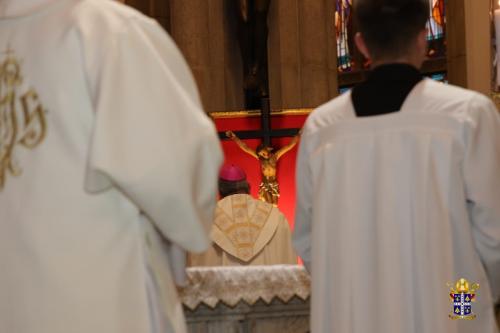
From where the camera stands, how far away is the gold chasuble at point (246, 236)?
17.3ft

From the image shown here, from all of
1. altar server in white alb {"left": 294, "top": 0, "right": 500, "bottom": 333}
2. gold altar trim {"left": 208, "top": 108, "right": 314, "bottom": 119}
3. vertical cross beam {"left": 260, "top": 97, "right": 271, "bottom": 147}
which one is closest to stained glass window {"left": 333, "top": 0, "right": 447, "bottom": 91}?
gold altar trim {"left": 208, "top": 108, "right": 314, "bottom": 119}

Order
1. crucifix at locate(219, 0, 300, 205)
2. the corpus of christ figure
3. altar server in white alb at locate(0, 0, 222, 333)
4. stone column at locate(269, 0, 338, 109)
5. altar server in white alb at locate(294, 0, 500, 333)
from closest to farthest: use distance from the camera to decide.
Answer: altar server in white alb at locate(0, 0, 222, 333), altar server in white alb at locate(294, 0, 500, 333), the corpus of christ figure, crucifix at locate(219, 0, 300, 205), stone column at locate(269, 0, 338, 109)

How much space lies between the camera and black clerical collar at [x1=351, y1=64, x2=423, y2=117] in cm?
288

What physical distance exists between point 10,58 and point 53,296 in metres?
0.63

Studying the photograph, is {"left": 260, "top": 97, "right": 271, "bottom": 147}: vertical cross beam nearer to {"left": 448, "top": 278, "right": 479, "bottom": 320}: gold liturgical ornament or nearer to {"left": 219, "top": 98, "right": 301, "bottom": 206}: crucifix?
{"left": 219, "top": 98, "right": 301, "bottom": 206}: crucifix

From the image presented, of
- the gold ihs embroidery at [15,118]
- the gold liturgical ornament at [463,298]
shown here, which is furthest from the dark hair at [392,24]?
the gold ihs embroidery at [15,118]

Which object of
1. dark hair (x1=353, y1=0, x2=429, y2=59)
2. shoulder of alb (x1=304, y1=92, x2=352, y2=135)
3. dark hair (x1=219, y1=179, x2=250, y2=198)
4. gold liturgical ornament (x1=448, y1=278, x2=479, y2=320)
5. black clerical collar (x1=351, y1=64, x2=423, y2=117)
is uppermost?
dark hair (x1=353, y1=0, x2=429, y2=59)

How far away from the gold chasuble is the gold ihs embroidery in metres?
2.78

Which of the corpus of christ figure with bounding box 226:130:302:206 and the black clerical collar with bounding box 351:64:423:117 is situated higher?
the black clerical collar with bounding box 351:64:423:117

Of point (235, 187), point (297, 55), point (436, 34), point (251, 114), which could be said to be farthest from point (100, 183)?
point (436, 34)

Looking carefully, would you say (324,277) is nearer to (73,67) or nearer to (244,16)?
(73,67)

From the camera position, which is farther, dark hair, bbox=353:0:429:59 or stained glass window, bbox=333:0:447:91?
stained glass window, bbox=333:0:447:91

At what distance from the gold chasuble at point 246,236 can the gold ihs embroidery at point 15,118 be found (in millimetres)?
→ 2775

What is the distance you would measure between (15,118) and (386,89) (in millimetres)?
1097
